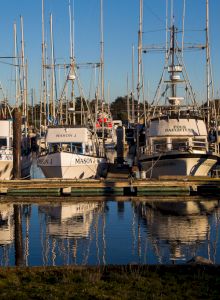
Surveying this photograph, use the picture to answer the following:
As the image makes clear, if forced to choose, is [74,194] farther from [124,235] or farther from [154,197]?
[124,235]

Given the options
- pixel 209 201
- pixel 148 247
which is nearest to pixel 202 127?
pixel 209 201

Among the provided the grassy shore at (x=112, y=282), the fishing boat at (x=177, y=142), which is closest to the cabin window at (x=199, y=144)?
the fishing boat at (x=177, y=142)

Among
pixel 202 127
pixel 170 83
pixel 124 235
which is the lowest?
pixel 124 235

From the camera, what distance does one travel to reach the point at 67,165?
37062 mm

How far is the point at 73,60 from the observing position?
45.0 m

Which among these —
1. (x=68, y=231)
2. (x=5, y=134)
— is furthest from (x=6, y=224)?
(x=5, y=134)

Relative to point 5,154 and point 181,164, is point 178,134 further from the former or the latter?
point 5,154

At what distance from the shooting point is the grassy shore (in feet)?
35.8

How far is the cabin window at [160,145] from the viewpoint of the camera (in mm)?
38584

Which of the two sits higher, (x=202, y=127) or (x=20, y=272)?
(x=202, y=127)

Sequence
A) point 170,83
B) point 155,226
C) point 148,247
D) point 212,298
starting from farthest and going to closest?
point 170,83 → point 155,226 → point 148,247 → point 212,298

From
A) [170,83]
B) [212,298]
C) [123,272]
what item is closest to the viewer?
[212,298]

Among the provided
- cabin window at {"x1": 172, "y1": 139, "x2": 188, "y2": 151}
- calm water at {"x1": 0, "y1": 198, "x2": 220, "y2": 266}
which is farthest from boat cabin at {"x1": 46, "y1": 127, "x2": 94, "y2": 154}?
calm water at {"x1": 0, "y1": 198, "x2": 220, "y2": 266}

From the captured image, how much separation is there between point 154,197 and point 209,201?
9.82ft
